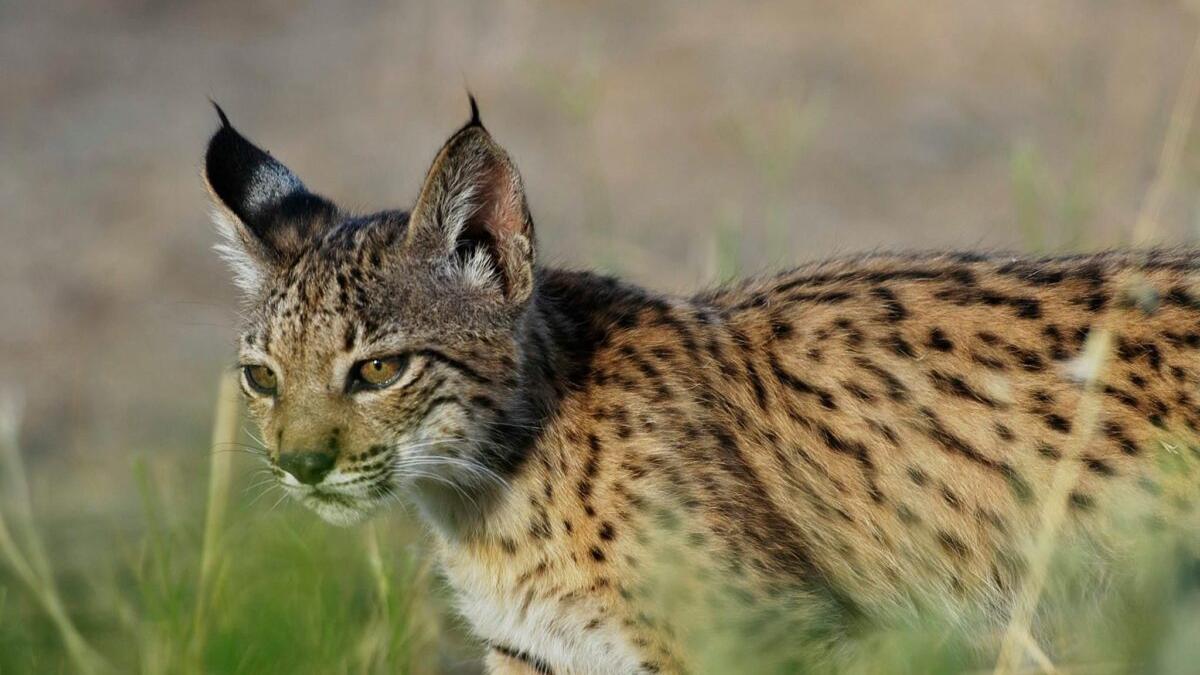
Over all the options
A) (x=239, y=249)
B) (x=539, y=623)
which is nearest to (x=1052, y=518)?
(x=539, y=623)

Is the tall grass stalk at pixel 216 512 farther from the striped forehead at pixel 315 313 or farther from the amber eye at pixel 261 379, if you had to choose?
the striped forehead at pixel 315 313

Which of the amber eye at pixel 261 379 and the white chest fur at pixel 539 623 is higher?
the amber eye at pixel 261 379

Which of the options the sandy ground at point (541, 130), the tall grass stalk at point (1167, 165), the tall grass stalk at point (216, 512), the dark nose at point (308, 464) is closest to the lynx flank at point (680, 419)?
the dark nose at point (308, 464)

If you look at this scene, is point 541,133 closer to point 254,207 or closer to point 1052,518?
point 254,207

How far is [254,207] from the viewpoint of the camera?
6.53 m

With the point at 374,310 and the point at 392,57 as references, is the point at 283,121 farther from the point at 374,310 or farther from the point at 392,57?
the point at 374,310

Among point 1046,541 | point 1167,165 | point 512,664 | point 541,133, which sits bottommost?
point 512,664

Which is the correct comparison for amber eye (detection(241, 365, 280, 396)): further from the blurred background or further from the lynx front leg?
the blurred background

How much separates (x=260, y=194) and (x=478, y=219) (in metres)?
0.91

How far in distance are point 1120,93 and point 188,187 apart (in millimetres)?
6308

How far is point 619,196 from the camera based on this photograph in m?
13.3

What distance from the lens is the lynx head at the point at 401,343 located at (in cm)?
584

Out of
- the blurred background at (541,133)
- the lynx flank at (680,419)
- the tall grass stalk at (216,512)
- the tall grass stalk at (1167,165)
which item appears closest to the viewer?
the tall grass stalk at (216,512)

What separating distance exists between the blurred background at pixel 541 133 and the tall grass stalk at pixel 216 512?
3015 mm
